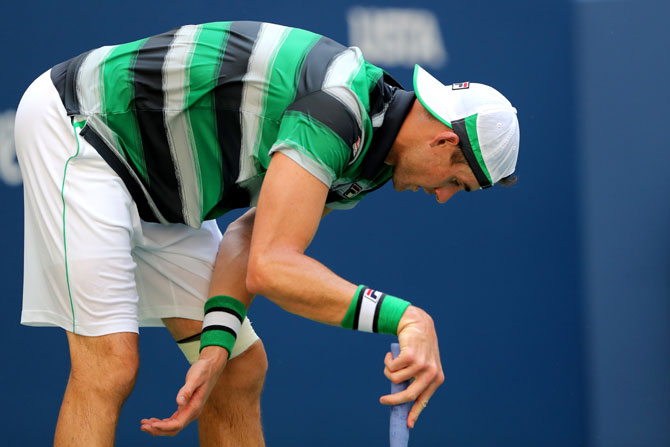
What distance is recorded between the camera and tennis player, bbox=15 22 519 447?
191 centimetres

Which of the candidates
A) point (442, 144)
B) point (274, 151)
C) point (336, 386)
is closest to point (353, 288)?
point (274, 151)

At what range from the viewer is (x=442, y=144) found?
2203 millimetres

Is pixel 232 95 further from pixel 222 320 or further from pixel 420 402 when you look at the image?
pixel 420 402

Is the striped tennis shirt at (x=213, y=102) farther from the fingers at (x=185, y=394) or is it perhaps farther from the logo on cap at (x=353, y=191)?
the fingers at (x=185, y=394)

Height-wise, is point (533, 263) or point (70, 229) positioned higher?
point (70, 229)

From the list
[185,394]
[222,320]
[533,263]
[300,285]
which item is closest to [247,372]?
[222,320]

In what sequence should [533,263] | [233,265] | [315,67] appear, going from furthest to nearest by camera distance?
[533,263], [233,265], [315,67]

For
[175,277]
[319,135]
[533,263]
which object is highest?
[319,135]

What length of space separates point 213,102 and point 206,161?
0.52 feet

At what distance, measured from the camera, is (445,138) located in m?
2.18

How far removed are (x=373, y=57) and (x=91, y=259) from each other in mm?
1967

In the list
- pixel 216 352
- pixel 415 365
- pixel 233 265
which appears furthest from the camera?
pixel 233 265

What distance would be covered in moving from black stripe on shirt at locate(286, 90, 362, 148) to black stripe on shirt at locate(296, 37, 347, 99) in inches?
1.1

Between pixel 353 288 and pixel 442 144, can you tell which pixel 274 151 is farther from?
pixel 442 144
